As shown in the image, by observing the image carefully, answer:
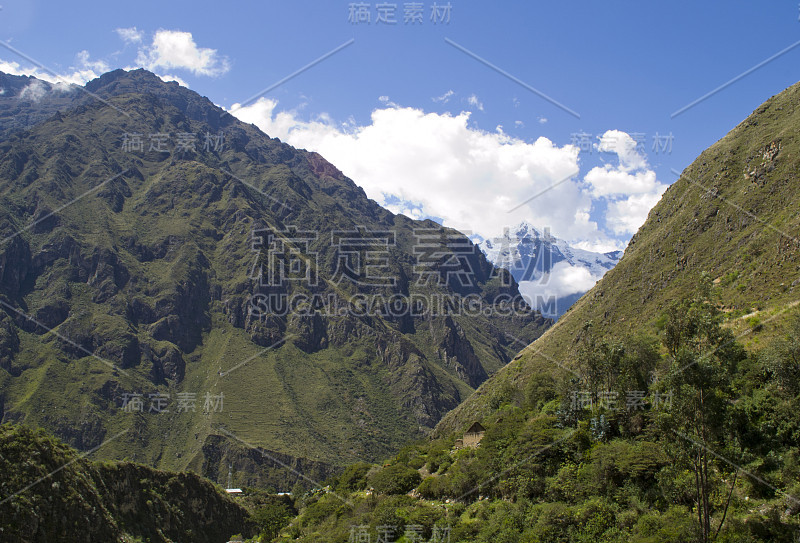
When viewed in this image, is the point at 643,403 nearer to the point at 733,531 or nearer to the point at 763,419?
the point at 763,419

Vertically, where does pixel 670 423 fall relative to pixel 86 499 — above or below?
above

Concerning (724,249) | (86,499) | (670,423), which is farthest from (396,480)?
(724,249)

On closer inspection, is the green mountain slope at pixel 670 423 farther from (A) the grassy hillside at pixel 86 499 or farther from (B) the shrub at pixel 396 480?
(A) the grassy hillside at pixel 86 499

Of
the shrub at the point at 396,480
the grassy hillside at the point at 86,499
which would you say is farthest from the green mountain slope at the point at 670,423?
the grassy hillside at the point at 86,499

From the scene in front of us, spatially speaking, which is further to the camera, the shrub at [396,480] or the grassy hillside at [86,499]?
the shrub at [396,480]

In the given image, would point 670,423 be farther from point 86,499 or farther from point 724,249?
point 86,499

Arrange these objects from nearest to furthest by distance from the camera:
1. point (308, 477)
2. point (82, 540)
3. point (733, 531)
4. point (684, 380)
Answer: point (684, 380) < point (733, 531) < point (82, 540) < point (308, 477)

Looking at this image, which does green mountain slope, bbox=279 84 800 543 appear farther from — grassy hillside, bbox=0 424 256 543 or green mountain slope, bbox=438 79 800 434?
grassy hillside, bbox=0 424 256 543

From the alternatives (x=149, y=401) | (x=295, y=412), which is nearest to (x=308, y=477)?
(x=295, y=412)

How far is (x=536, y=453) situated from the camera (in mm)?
42938

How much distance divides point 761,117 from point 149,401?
202 meters

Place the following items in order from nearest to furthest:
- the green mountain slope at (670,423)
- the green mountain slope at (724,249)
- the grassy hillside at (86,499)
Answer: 1. the green mountain slope at (670,423)
2. the grassy hillside at (86,499)
3. the green mountain slope at (724,249)

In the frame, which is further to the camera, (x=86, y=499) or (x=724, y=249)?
(x=724, y=249)

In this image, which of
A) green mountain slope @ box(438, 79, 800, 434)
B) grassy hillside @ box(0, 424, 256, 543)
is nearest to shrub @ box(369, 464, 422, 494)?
green mountain slope @ box(438, 79, 800, 434)
